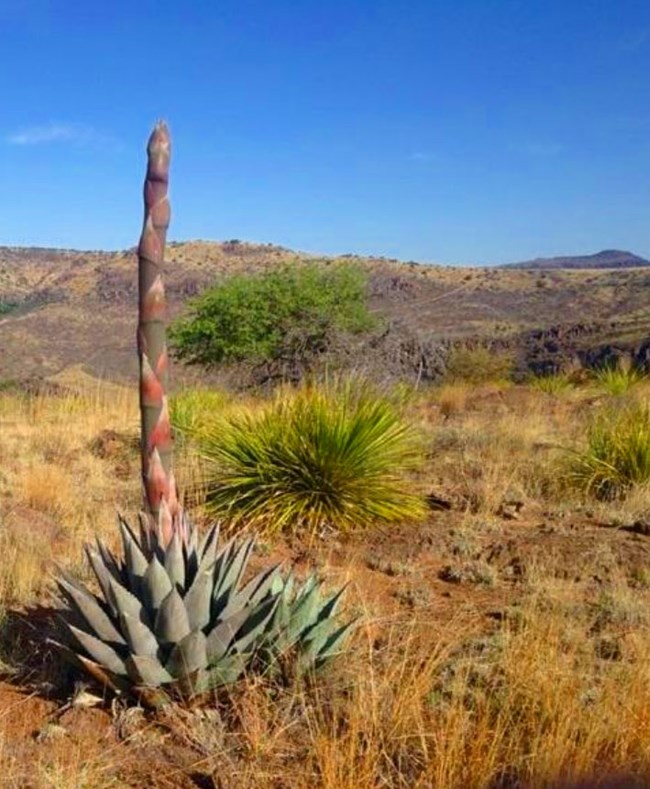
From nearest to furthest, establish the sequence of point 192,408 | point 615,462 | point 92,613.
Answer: point 92,613 → point 615,462 → point 192,408

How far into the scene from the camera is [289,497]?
7145 mm

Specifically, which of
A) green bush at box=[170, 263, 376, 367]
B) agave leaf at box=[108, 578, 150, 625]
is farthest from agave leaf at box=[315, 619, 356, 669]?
green bush at box=[170, 263, 376, 367]

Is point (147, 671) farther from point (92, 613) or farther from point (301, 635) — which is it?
point (301, 635)

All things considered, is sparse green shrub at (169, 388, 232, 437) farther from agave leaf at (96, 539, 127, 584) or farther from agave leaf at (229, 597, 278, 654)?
agave leaf at (229, 597, 278, 654)

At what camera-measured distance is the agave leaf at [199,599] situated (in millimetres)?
3738

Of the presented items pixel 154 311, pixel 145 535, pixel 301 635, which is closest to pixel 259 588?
pixel 301 635

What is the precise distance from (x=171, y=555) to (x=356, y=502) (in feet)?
11.6

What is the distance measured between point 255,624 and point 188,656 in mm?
326

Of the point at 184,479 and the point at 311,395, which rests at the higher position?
the point at 311,395

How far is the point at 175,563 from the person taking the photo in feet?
12.6

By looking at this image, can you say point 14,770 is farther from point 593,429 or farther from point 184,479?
point 593,429

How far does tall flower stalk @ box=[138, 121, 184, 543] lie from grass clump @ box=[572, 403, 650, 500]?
545 centimetres

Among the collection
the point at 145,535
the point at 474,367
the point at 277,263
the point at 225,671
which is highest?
the point at 277,263

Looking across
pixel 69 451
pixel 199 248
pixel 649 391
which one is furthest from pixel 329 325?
pixel 199 248
